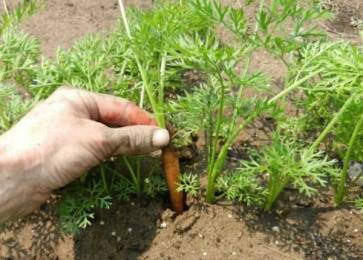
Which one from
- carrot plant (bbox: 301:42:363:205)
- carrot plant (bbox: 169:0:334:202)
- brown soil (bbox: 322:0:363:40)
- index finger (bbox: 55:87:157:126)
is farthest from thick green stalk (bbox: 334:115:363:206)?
brown soil (bbox: 322:0:363:40)

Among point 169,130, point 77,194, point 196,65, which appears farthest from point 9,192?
point 196,65

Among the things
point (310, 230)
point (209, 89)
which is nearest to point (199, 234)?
point (310, 230)

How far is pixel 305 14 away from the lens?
1843mm

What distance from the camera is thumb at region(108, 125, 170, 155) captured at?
1.87 m

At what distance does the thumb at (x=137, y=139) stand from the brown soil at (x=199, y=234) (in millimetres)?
362

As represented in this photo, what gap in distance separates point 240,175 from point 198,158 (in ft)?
1.17

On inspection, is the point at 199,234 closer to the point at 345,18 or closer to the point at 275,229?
the point at 275,229

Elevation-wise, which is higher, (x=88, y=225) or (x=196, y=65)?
(x=196, y=65)

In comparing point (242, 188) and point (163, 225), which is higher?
point (242, 188)

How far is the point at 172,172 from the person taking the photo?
210cm

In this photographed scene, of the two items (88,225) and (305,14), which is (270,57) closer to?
(305,14)

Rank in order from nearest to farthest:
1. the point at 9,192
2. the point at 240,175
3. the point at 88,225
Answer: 1. the point at 9,192
2. the point at 240,175
3. the point at 88,225

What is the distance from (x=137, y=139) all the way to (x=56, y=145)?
0.95 feet

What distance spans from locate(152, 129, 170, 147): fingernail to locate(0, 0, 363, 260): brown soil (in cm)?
36
